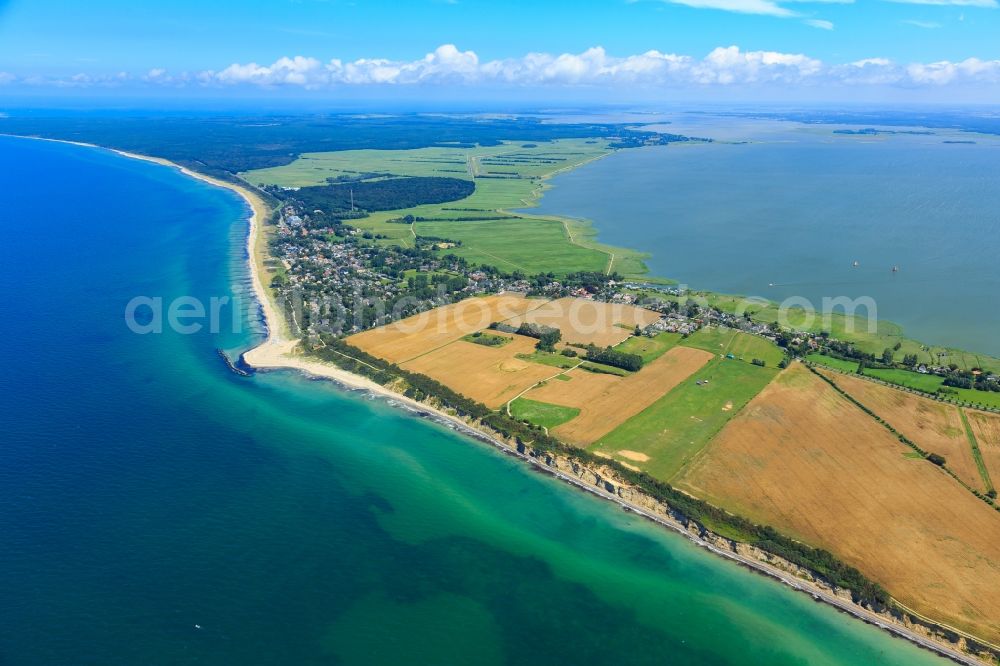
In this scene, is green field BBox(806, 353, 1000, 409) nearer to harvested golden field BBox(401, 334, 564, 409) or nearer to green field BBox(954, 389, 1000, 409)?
green field BBox(954, 389, 1000, 409)

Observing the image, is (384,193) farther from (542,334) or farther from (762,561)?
(762,561)

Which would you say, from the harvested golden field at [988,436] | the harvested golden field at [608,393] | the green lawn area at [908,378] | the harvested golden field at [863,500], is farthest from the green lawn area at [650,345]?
the harvested golden field at [988,436]

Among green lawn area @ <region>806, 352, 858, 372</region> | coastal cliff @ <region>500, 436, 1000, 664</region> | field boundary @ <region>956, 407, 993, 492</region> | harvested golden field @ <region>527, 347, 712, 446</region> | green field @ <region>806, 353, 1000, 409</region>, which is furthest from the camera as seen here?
green lawn area @ <region>806, 352, 858, 372</region>

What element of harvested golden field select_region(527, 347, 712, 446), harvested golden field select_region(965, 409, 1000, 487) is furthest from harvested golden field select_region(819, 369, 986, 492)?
harvested golden field select_region(527, 347, 712, 446)

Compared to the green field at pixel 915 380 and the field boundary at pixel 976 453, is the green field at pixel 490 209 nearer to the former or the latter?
the green field at pixel 915 380

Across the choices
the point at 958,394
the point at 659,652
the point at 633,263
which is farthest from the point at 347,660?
the point at 633,263

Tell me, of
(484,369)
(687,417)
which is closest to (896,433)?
(687,417)
